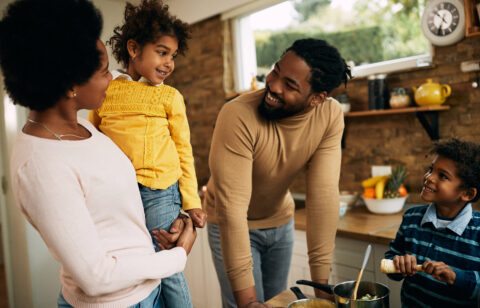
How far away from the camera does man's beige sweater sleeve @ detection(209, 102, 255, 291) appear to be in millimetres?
1251

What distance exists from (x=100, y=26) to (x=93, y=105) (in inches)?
6.2

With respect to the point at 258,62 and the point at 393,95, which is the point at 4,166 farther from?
the point at 393,95

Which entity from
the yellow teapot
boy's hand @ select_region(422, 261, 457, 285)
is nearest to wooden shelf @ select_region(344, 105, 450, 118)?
the yellow teapot

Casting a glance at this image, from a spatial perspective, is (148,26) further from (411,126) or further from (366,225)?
(411,126)

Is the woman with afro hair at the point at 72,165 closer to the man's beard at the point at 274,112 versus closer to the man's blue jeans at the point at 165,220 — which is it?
the man's blue jeans at the point at 165,220

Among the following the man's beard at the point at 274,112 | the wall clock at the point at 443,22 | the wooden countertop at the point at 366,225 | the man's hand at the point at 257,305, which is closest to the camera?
the man's hand at the point at 257,305

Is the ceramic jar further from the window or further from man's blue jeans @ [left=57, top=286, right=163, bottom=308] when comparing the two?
man's blue jeans @ [left=57, top=286, right=163, bottom=308]

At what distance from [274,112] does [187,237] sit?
0.55m

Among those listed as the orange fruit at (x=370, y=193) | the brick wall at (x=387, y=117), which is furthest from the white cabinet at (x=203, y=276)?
the orange fruit at (x=370, y=193)

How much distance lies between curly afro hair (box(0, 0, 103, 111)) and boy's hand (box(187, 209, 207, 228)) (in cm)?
51

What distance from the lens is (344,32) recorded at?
2.84 meters

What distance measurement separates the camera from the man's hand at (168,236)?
0.99 m

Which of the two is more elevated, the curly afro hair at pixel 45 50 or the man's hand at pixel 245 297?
the curly afro hair at pixel 45 50

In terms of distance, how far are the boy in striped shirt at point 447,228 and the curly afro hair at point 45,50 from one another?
44.6 inches
